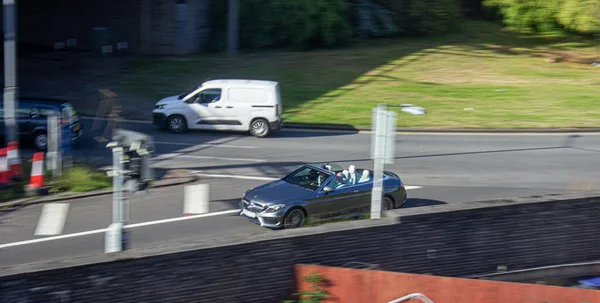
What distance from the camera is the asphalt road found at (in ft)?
47.4

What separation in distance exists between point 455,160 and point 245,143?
21.1 feet

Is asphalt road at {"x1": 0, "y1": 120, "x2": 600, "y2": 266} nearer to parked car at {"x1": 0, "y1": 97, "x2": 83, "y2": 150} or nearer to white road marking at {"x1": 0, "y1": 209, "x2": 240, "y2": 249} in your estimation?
white road marking at {"x1": 0, "y1": 209, "x2": 240, "y2": 249}

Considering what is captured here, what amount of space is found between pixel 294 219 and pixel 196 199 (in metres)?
3.26

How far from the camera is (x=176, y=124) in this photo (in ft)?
77.3

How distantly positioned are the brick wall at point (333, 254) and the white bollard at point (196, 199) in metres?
6.58

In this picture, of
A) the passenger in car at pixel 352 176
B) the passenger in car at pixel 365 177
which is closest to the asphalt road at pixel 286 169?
the passenger in car at pixel 365 177

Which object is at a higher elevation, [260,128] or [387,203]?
[260,128]

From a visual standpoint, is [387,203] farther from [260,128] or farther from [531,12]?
[531,12]

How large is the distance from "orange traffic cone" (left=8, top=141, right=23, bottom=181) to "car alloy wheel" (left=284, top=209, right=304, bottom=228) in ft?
22.5

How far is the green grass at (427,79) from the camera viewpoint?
2639 centimetres

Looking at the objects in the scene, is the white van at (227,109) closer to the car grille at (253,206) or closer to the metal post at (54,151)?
the metal post at (54,151)

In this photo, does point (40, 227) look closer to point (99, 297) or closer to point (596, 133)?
point (99, 297)

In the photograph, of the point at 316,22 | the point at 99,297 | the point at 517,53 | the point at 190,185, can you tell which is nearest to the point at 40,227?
the point at 190,185

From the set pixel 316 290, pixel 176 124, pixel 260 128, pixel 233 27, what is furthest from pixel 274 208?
pixel 233 27
